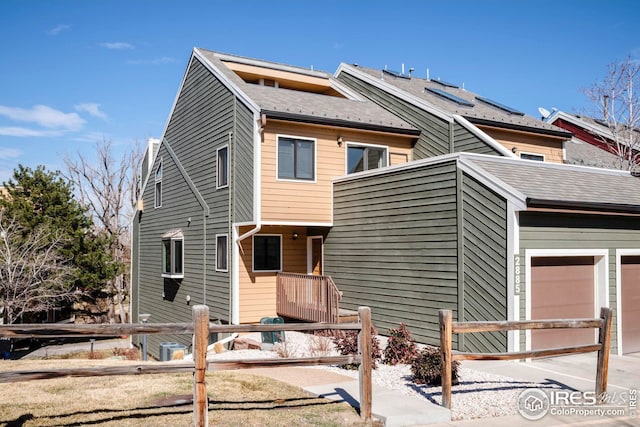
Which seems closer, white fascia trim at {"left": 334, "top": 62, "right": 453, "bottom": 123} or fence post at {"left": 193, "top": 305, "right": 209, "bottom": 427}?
fence post at {"left": 193, "top": 305, "right": 209, "bottom": 427}

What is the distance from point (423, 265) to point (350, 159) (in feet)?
16.2

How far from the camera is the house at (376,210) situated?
11.2m

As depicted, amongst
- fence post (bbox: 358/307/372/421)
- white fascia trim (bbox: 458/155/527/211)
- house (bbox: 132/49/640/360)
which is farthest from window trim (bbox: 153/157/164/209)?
fence post (bbox: 358/307/372/421)

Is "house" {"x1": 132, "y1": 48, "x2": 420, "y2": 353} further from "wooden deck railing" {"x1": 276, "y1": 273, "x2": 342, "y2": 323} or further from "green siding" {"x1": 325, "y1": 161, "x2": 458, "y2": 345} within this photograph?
"green siding" {"x1": 325, "y1": 161, "x2": 458, "y2": 345}

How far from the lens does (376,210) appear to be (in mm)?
14273

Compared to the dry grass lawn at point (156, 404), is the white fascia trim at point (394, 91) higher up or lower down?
higher up

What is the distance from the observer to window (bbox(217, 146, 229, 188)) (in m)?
17.0

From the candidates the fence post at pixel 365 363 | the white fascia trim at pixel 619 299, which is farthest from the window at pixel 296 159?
the fence post at pixel 365 363

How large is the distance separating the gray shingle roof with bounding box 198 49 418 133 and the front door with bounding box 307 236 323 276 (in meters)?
3.66

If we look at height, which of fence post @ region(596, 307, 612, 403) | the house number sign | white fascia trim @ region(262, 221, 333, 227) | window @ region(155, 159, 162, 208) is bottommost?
fence post @ region(596, 307, 612, 403)

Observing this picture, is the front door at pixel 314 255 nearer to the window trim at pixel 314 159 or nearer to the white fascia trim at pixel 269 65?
the window trim at pixel 314 159

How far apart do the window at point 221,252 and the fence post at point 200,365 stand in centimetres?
1084

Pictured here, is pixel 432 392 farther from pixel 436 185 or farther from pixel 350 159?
pixel 350 159

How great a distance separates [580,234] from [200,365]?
29.0 feet
